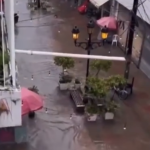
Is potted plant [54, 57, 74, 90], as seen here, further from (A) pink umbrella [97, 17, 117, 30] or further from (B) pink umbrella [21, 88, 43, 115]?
(A) pink umbrella [97, 17, 117, 30]

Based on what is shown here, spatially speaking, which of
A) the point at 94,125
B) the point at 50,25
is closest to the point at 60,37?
the point at 50,25

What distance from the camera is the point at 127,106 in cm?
1755

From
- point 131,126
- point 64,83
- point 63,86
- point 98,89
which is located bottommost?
point 131,126

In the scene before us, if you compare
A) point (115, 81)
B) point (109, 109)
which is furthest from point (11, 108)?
point (115, 81)

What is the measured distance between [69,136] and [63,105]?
250 cm

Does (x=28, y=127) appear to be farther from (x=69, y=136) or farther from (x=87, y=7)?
(x=87, y=7)

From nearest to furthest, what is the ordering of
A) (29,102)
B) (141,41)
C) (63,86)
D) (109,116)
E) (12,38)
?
(12,38), (29,102), (109,116), (63,86), (141,41)

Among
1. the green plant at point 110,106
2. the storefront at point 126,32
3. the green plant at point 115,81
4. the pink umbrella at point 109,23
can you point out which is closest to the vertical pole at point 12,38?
the green plant at point 110,106

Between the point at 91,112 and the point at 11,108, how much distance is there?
16.3 ft

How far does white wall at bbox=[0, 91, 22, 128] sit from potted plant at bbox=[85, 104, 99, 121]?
4673mm

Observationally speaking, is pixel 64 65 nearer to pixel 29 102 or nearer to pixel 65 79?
pixel 65 79

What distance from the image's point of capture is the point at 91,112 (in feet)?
51.7

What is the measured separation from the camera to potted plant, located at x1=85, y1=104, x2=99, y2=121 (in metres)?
15.8

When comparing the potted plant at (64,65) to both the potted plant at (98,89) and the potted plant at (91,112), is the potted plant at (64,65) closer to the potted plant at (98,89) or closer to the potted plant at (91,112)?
the potted plant at (98,89)
